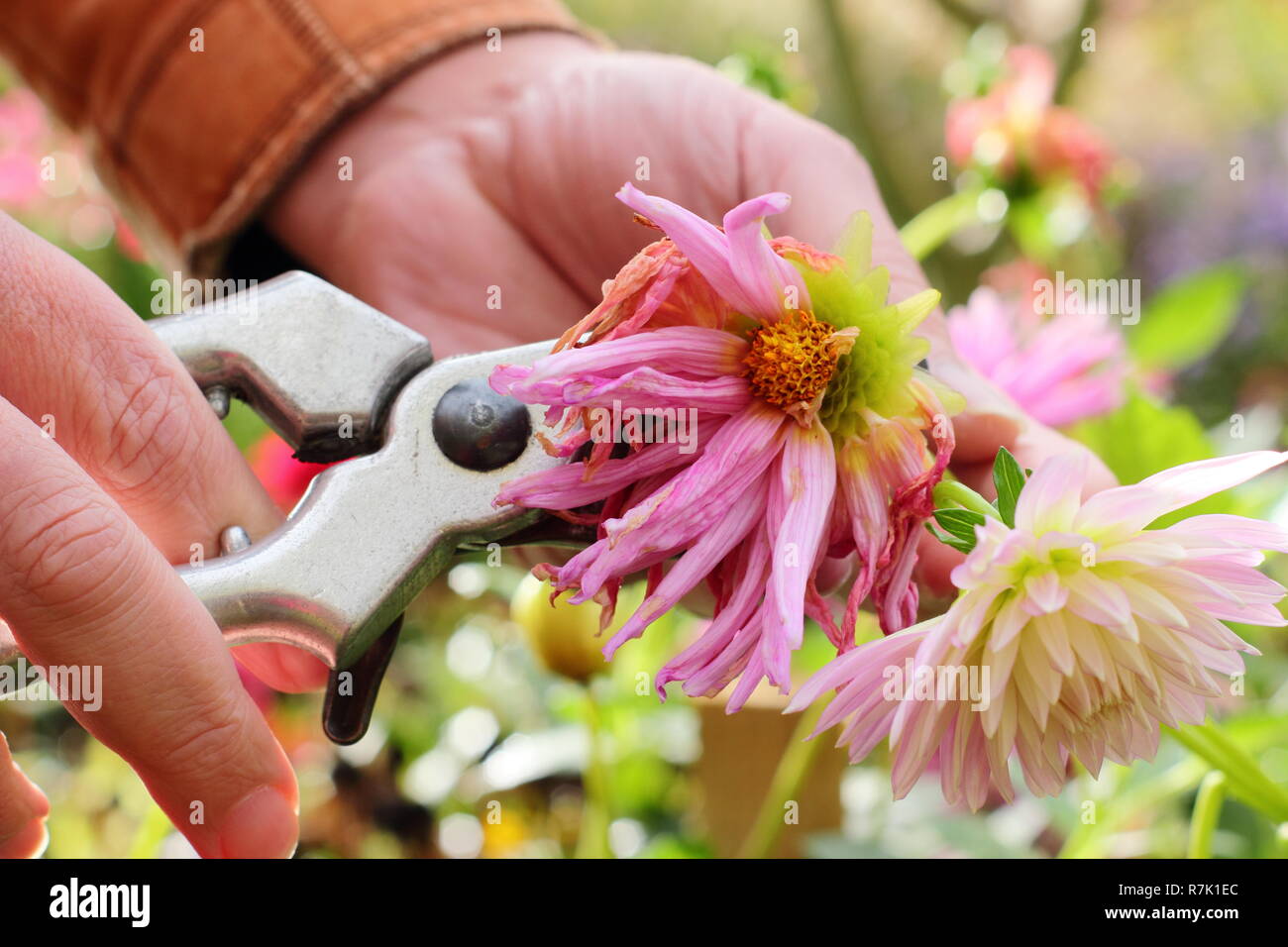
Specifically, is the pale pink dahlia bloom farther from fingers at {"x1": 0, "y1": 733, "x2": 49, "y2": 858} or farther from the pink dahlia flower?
fingers at {"x1": 0, "y1": 733, "x2": 49, "y2": 858}

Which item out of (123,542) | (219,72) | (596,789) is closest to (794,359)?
(123,542)

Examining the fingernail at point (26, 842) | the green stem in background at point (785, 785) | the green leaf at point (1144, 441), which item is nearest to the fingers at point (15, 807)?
the fingernail at point (26, 842)

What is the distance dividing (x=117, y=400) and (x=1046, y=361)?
0.55 m

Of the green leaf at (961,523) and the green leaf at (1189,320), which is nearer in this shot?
the green leaf at (961,523)

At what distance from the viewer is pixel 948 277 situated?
2684mm

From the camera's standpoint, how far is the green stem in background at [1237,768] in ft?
1.64

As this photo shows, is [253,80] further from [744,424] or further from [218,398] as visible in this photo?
[744,424]

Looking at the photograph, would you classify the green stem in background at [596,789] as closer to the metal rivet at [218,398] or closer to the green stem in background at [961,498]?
the metal rivet at [218,398]

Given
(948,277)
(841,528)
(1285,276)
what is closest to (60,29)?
(841,528)

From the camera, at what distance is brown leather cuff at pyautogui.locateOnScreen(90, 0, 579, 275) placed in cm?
88

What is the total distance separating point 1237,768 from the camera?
512 mm

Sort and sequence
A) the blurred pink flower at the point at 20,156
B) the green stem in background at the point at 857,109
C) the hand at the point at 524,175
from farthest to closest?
the green stem in background at the point at 857,109 → the blurred pink flower at the point at 20,156 → the hand at the point at 524,175

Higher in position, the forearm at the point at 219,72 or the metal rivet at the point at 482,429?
the forearm at the point at 219,72

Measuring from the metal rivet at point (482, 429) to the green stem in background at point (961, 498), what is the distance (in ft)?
0.58
